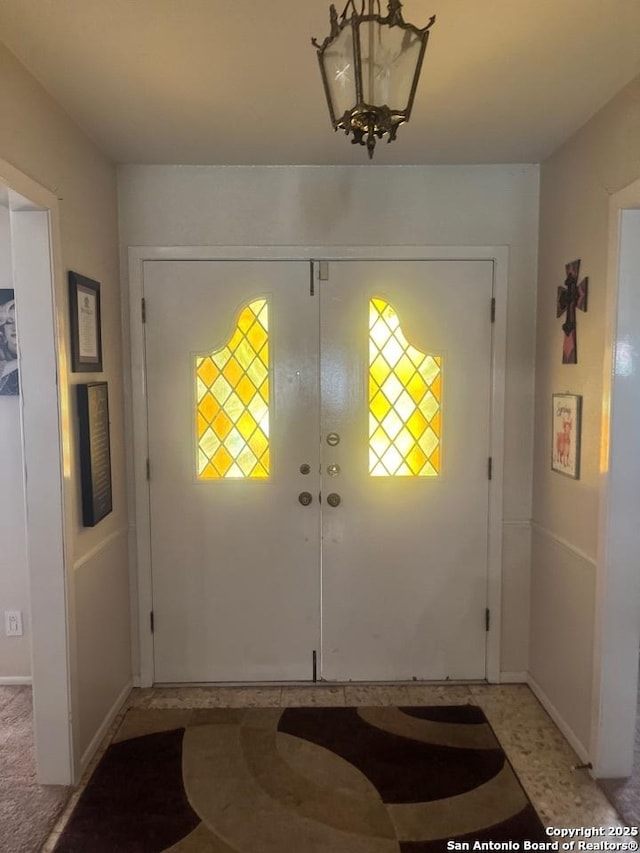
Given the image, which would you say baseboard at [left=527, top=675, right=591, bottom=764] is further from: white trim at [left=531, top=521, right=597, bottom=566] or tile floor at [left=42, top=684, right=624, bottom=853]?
white trim at [left=531, top=521, right=597, bottom=566]

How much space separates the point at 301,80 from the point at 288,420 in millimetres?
1398

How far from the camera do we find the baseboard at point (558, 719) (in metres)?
2.31

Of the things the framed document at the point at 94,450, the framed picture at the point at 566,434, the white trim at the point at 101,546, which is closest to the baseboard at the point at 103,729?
the white trim at the point at 101,546

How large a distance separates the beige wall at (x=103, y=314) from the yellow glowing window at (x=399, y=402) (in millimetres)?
1196

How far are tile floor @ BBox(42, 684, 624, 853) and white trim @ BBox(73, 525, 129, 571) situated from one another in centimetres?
79


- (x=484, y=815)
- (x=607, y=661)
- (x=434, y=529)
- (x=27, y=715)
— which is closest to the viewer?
(x=484, y=815)

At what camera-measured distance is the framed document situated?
225 centimetres

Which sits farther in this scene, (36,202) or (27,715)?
(27,715)

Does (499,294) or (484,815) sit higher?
(499,294)

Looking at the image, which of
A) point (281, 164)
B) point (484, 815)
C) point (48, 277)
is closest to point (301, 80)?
point (281, 164)

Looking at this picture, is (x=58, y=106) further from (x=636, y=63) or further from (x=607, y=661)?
(x=607, y=661)

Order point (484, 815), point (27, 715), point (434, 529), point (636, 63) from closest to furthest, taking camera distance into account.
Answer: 1. point (636, 63)
2. point (484, 815)
3. point (27, 715)
4. point (434, 529)

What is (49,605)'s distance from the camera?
212 cm

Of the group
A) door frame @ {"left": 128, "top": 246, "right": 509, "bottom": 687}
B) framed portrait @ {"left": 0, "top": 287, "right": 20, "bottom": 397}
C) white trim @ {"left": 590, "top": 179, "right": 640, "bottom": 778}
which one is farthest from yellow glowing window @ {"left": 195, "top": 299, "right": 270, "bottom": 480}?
white trim @ {"left": 590, "top": 179, "right": 640, "bottom": 778}
